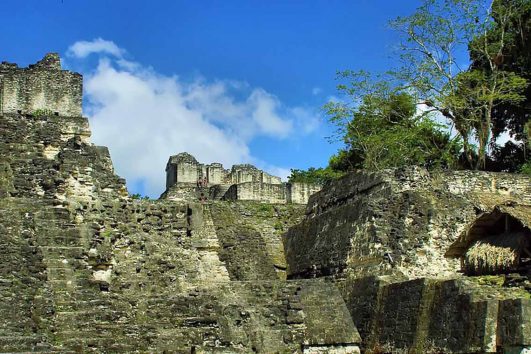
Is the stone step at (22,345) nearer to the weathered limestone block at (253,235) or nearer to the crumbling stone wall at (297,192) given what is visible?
the weathered limestone block at (253,235)

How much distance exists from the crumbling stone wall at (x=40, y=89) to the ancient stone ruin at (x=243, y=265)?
73 mm

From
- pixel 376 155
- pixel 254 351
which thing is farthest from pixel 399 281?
pixel 376 155

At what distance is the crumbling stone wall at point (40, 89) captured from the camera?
20.3 metres

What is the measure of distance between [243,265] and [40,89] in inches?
267

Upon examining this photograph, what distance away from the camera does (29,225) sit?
1358 cm

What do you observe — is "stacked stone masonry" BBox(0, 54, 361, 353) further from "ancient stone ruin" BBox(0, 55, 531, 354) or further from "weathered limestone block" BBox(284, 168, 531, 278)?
"weathered limestone block" BBox(284, 168, 531, 278)

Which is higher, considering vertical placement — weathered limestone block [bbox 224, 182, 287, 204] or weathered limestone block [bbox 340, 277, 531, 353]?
weathered limestone block [bbox 224, 182, 287, 204]

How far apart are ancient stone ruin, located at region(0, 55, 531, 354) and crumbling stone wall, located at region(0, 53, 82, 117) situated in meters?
0.07

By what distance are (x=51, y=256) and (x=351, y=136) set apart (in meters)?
17.9

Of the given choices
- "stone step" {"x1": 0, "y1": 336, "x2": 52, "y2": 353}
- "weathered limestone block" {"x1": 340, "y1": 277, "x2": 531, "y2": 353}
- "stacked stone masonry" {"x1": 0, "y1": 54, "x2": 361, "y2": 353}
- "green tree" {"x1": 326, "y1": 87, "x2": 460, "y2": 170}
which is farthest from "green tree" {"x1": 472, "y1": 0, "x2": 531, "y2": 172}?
"stone step" {"x1": 0, "y1": 336, "x2": 52, "y2": 353}

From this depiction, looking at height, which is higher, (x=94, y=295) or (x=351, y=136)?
(x=351, y=136)

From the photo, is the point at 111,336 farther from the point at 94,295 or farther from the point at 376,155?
the point at 376,155

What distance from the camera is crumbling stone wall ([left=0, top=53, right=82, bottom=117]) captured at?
2028cm

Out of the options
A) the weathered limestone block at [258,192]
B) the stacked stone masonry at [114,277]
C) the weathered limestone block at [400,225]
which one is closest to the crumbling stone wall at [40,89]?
the stacked stone masonry at [114,277]
